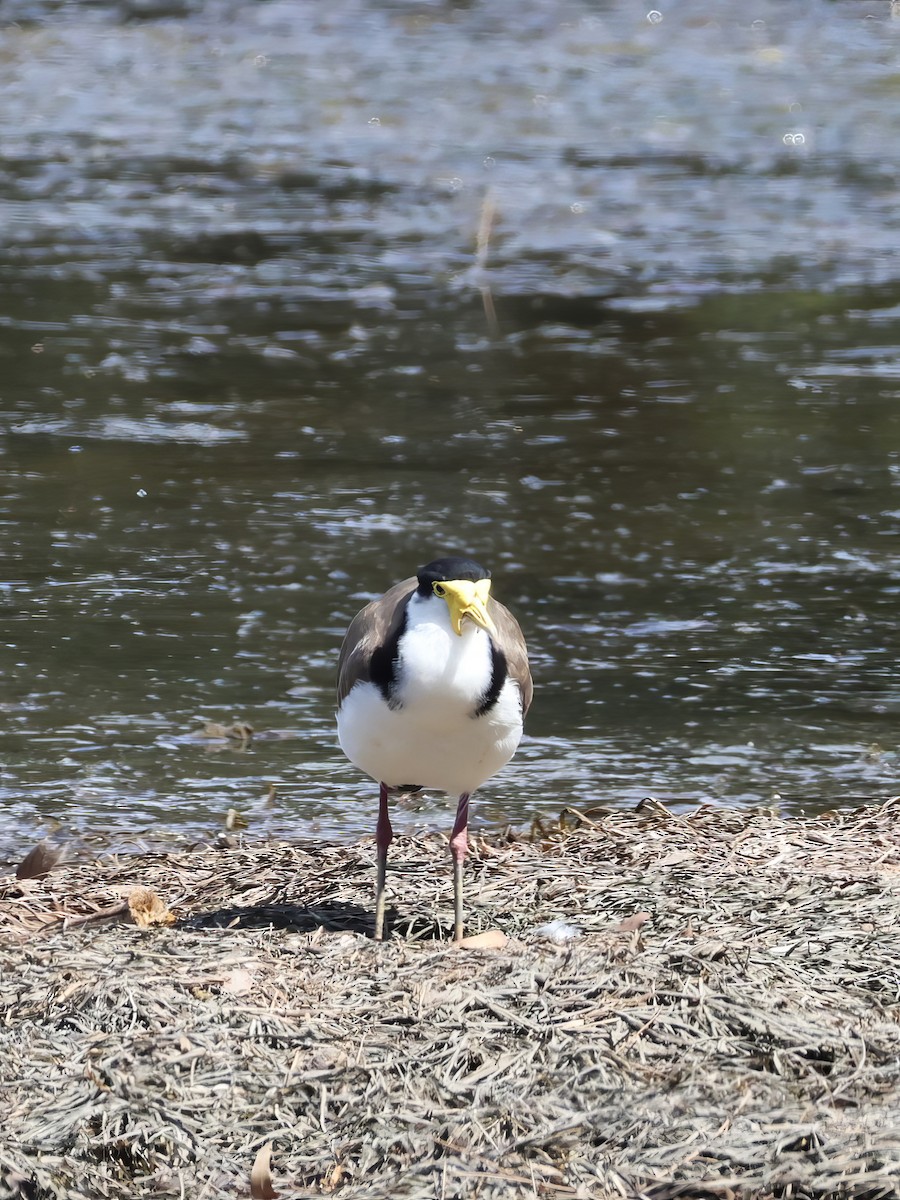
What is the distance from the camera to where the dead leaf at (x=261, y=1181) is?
3918mm

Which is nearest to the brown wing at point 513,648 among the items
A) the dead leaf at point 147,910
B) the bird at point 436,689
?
the bird at point 436,689

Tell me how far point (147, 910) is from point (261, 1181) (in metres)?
1.57

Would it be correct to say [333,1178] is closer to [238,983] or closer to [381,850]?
[238,983]

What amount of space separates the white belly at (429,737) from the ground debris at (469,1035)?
0.48 m

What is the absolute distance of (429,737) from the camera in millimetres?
4930

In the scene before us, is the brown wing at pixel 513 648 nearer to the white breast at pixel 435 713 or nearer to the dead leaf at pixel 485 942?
the white breast at pixel 435 713

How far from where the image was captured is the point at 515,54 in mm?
20875

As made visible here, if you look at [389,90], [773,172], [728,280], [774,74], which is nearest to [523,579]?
[728,280]

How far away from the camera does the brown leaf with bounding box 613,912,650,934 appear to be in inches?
199

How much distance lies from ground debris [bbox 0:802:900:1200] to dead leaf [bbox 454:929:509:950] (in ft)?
0.24

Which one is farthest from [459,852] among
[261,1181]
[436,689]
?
[261,1181]

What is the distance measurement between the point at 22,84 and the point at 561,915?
16.5 m

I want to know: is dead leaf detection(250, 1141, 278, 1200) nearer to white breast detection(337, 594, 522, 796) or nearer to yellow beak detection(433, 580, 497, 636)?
white breast detection(337, 594, 522, 796)

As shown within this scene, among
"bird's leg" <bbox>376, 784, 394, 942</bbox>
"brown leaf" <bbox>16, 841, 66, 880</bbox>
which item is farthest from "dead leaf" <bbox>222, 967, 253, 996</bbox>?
"brown leaf" <bbox>16, 841, 66, 880</bbox>
